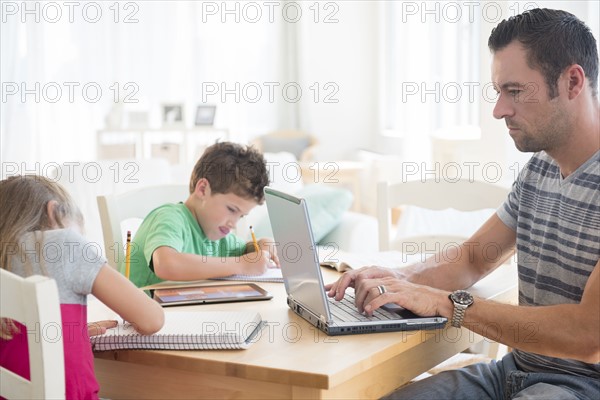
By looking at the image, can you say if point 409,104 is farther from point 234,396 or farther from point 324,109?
point 234,396

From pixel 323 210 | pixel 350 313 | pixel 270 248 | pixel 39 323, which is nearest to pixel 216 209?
pixel 270 248

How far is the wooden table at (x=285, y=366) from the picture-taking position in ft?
4.12

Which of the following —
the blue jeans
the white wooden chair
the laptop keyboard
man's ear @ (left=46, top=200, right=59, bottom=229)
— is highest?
man's ear @ (left=46, top=200, right=59, bottom=229)

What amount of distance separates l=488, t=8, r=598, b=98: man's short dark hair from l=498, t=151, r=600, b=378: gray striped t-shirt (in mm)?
175

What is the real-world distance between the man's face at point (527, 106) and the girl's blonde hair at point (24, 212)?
→ 84 centimetres

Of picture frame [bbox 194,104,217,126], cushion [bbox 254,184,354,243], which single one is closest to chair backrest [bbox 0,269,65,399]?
cushion [bbox 254,184,354,243]

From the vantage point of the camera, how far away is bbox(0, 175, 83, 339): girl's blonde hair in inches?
54.6

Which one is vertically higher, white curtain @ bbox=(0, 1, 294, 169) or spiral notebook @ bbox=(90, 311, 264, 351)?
white curtain @ bbox=(0, 1, 294, 169)

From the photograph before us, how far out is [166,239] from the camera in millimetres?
1969

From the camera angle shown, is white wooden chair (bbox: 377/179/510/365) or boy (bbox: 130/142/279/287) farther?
white wooden chair (bbox: 377/179/510/365)

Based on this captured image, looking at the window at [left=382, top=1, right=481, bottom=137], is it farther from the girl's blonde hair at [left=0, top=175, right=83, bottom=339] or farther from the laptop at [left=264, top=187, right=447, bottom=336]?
the girl's blonde hair at [left=0, top=175, right=83, bottom=339]

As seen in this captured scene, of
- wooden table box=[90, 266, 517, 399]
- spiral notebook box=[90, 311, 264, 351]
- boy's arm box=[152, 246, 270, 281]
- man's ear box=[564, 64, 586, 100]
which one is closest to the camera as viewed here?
wooden table box=[90, 266, 517, 399]

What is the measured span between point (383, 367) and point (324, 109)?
252 inches

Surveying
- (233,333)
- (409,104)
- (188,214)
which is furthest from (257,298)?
(409,104)
